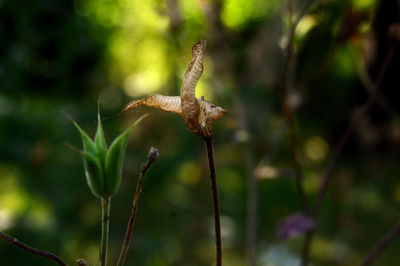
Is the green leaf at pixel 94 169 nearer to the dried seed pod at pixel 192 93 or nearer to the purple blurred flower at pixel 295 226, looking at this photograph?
the dried seed pod at pixel 192 93

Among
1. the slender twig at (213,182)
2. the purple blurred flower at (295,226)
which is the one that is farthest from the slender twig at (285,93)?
the slender twig at (213,182)

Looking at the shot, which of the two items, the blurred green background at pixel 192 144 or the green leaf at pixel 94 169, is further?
the blurred green background at pixel 192 144

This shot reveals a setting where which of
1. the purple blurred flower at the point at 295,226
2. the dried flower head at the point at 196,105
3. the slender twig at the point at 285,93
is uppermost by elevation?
the slender twig at the point at 285,93

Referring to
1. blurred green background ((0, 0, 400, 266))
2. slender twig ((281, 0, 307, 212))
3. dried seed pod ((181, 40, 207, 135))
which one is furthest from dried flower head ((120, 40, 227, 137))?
blurred green background ((0, 0, 400, 266))

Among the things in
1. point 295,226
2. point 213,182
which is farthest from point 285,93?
point 213,182

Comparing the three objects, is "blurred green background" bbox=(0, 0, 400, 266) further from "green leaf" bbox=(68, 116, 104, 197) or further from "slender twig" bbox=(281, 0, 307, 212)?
"green leaf" bbox=(68, 116, 104, 197)

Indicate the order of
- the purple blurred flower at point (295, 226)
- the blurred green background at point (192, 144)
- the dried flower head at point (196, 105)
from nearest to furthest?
the dried flower head at point (196, 105), the purple blurred flower at point (295, 226), the blurred green background at point (192, 144)

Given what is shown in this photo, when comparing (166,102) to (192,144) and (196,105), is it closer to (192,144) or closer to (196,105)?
(196,105)

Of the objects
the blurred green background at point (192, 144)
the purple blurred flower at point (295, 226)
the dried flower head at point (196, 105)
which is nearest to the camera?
the dried flower head at point (196, 105)
